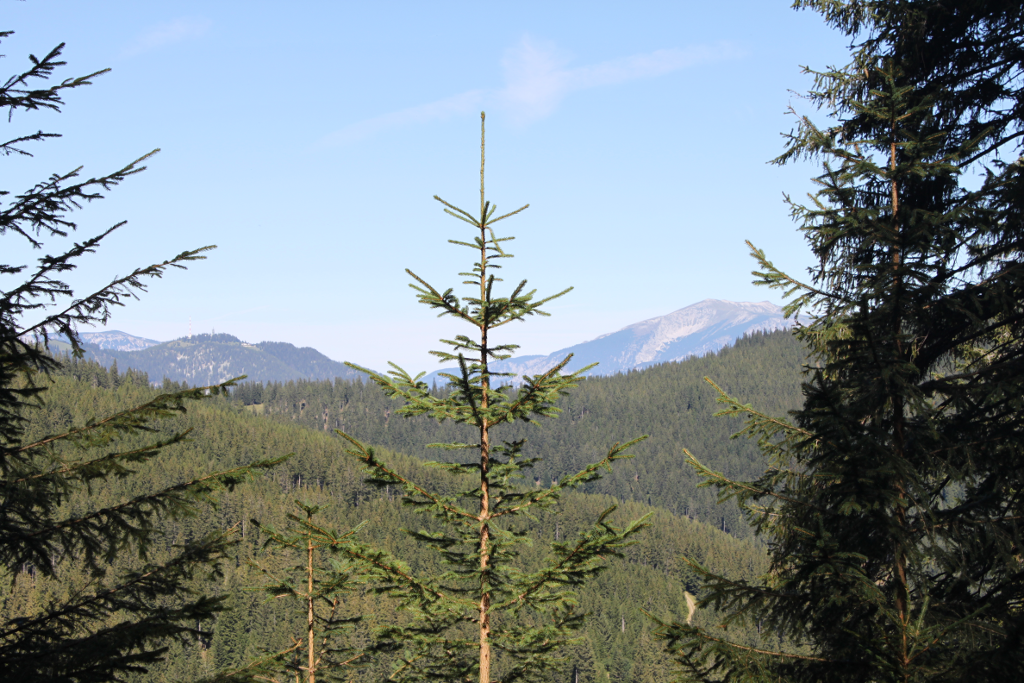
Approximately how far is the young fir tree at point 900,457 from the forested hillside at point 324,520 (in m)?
69.3

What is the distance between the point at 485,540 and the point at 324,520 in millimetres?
119513

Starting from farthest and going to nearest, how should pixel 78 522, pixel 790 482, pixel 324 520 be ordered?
pixel 324 520 < pixel 790 482 < pixel 78 522

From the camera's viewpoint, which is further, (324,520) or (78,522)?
(324,520)

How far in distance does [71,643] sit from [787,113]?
11.7 metres

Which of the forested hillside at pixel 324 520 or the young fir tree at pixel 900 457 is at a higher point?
the young fir tree at pixel 900 457

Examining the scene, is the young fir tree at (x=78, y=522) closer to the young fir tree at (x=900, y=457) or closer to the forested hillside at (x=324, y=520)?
the young fir tree at (x=900, y=457)

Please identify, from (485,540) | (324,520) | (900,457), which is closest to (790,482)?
(900,457)

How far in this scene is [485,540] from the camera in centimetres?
857

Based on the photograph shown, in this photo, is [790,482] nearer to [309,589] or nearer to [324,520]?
[309,589]

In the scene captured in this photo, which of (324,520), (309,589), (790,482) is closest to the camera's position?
(790,482)

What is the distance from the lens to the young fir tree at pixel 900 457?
22.5 ft

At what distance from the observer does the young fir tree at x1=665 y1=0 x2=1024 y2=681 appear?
6863 millimetres

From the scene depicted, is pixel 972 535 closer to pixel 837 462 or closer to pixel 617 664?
pixel 837 462

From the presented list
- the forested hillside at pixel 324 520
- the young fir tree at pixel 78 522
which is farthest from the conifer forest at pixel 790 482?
the forested hillside at pixel 324 520
